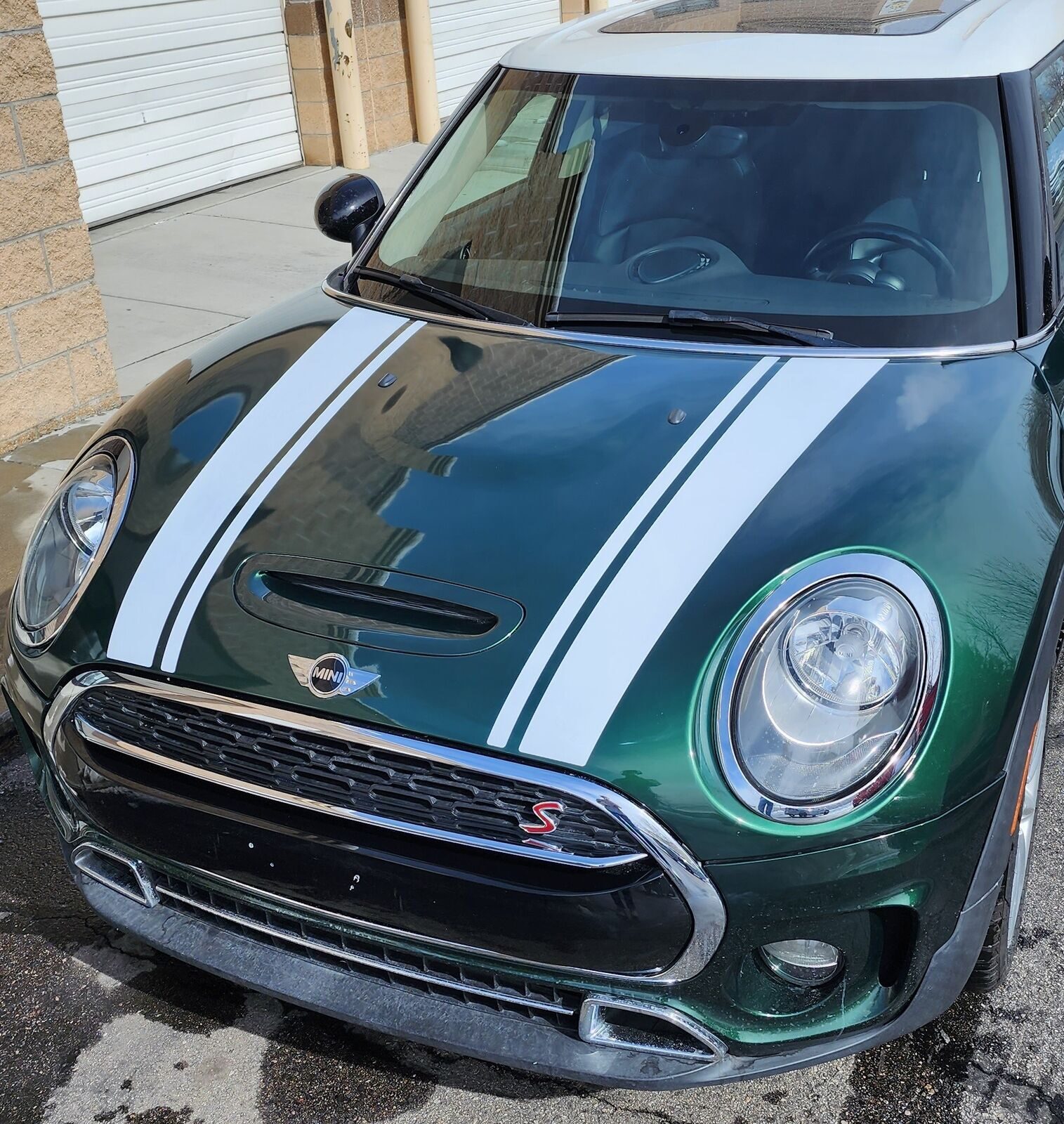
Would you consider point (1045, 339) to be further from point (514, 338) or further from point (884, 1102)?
point (884, 1102)

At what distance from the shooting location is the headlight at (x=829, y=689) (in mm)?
1699

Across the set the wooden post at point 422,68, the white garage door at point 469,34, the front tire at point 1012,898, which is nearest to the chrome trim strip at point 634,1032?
the front tire at point 1012,898

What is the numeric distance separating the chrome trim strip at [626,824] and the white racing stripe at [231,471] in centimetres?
32

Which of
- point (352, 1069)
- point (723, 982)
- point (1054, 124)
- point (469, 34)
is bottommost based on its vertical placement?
point (352, 1069)

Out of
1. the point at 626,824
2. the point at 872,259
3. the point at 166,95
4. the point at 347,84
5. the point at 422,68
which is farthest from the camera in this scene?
the point at 422,68

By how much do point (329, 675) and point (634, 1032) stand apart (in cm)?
70

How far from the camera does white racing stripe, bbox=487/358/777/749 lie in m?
1.73

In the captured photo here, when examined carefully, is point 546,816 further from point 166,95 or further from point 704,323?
point 166,95

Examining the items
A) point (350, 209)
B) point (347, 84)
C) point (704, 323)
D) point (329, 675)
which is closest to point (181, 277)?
point (347, 84)

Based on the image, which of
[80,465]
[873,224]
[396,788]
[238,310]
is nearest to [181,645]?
[396,788]

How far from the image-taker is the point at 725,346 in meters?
2.39

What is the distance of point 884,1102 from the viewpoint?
2.12 m

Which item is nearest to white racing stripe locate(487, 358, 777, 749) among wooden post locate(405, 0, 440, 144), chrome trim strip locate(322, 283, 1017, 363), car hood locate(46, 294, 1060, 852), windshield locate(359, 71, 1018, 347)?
car hood locate(46, 294, 1060, 852)

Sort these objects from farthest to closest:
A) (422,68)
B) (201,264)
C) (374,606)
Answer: (422,68), (201,264), (374,606)
